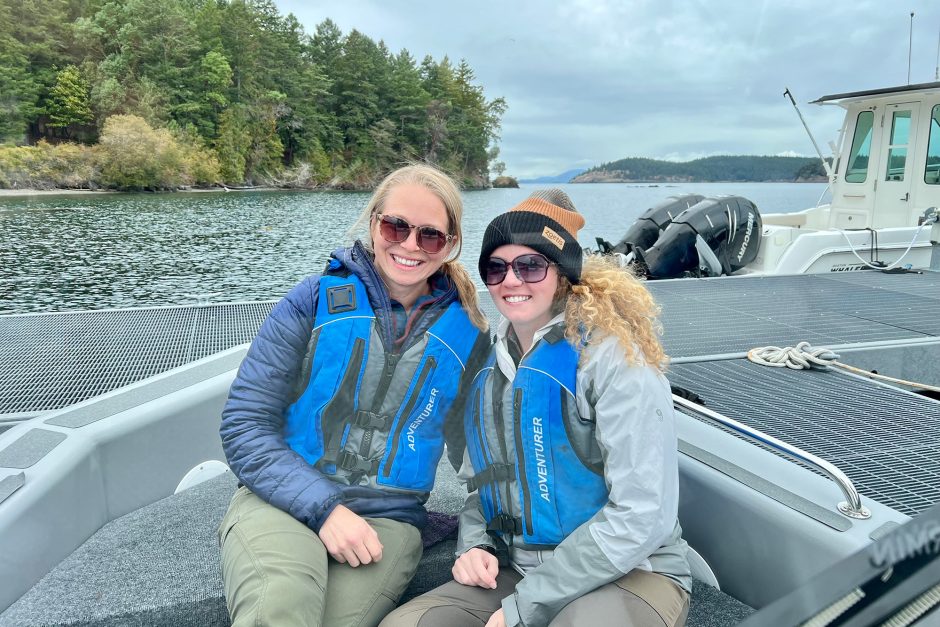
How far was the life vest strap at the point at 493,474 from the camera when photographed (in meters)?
1.61

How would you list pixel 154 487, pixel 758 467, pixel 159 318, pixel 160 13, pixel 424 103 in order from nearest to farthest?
pixel 758 467 < pixel 154 487 < pixel 159 318 < pixel 160 13 < pixel 424 103

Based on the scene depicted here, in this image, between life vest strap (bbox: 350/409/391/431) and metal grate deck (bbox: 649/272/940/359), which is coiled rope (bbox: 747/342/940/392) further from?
life vest strap (bbox: 350/409/391/431)

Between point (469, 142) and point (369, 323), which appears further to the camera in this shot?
point (469, 142)

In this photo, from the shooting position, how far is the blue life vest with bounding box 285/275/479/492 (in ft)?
5.64

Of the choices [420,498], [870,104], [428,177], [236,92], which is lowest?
[420,498]

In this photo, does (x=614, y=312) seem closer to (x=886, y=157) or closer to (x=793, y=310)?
(x=793, y=310)

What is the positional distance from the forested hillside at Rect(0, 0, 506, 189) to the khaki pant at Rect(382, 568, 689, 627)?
40033 millimetres

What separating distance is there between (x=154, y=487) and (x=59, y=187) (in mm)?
40030

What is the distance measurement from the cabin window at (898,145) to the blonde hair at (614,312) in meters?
7.99

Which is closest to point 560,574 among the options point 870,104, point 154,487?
point 154,487

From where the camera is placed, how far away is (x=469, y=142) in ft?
183

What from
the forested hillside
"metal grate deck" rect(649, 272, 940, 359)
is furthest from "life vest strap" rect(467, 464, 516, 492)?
the forested hillside

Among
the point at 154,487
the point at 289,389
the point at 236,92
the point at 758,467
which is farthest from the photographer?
the point at 236,92

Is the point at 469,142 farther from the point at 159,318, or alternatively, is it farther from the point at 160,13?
the point at 159,318
